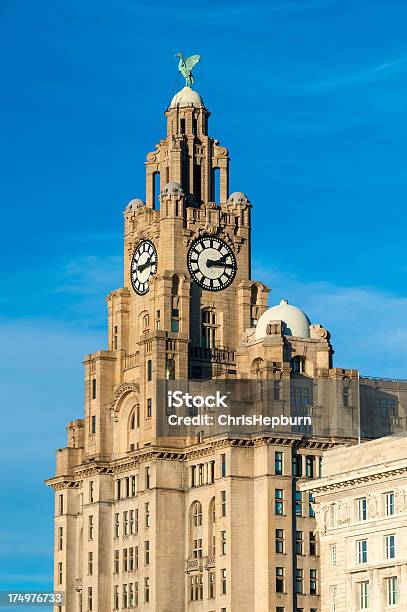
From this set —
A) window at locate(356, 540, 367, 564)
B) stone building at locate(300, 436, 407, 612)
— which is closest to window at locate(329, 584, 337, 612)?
stone building at locate(300, 436, 407, 612)

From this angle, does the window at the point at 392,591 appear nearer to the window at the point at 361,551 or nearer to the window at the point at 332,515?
the window at the point at 361,551

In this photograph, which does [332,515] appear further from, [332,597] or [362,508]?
[332,597]

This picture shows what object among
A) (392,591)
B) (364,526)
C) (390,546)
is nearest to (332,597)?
(364,526)

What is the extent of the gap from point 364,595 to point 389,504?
8.83 metres

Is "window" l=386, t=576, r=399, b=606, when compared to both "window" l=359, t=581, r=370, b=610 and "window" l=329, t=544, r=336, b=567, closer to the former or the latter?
"window" l=359, t=581, r=370, b=610

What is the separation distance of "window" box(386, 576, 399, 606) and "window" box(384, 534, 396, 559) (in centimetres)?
196

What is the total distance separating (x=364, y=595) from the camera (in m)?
168

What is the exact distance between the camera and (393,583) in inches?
6452

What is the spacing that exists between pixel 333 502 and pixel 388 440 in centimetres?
886

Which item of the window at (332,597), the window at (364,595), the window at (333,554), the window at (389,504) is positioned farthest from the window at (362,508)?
the window at (332,597)

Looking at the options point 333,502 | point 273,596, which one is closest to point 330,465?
point 333,502

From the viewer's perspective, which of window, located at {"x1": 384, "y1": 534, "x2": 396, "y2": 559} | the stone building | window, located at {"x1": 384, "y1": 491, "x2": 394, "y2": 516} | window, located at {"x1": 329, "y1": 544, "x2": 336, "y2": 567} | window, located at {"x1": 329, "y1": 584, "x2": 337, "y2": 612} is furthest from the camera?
Result: window, located at {"x1": 329, "y1": 544, "x2": 336, "y2": 567}

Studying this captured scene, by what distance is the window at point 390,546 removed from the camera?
164 m

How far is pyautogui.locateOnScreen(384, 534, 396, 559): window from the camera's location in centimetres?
16400
